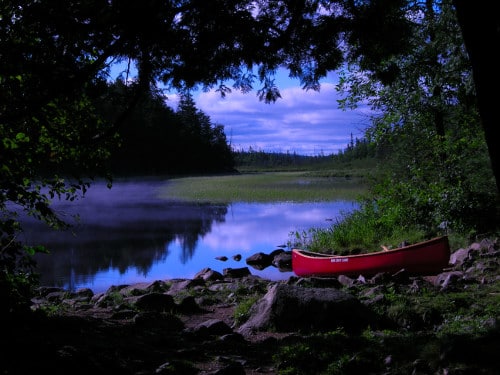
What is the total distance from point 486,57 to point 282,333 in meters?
4.13

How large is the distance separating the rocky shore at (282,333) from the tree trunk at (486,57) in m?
1.83

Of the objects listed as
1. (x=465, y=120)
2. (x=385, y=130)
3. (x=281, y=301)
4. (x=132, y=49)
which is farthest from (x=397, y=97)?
(x=132, y=49)

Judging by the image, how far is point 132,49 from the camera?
5543mm

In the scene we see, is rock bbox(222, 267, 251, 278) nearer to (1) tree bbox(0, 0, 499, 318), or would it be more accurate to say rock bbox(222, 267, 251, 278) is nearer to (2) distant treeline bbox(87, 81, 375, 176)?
(1) tree bbox(0, 0, 499, 318)

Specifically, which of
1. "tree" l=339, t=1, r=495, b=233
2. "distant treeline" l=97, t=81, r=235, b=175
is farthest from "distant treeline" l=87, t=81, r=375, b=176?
"tree" l=339, t=1, r=495, b=233

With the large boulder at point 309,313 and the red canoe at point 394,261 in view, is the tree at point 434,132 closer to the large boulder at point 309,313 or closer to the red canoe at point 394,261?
the red canoe at point 394,261

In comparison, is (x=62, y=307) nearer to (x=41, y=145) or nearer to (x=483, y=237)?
(x=41, y=145)

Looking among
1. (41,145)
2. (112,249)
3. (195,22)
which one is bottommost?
(112,249)

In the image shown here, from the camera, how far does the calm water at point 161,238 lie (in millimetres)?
16250

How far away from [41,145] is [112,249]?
14.3 meters

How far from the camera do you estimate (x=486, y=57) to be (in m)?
3.80

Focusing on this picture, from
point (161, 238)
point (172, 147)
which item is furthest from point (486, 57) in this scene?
point (172, 147)

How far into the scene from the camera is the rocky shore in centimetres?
417

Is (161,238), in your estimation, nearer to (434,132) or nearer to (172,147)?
(434,132)
